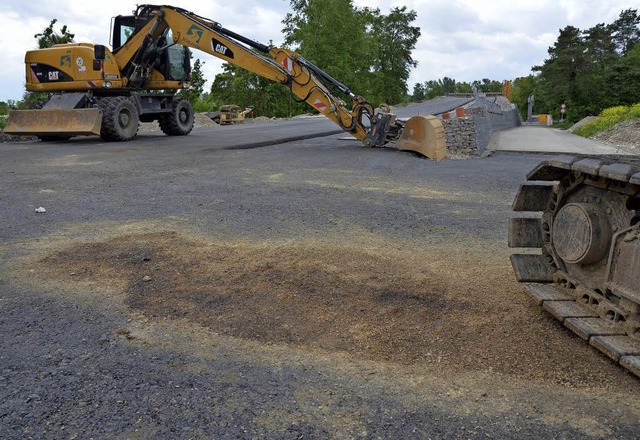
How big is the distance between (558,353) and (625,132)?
841 inches

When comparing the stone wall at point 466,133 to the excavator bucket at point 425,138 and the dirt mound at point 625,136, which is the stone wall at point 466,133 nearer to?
the excavator bucket at point 425,138

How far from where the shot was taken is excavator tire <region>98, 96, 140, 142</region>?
1490cm

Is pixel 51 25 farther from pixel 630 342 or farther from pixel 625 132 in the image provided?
pixel 630 342

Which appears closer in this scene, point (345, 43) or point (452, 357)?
point (452, 357)

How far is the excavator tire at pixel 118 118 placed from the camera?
1490 cm

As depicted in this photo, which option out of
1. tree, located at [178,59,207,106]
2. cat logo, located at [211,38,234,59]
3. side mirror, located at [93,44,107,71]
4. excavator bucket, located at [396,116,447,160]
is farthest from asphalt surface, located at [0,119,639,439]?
tree, located at [178,59,207,106]

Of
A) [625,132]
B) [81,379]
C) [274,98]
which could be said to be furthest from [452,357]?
[274,98]

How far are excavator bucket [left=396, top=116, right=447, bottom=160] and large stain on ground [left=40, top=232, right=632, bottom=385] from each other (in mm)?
8563

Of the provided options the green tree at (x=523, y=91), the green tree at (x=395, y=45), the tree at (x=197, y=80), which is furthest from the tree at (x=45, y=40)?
the green tree at (x=523, y=91)

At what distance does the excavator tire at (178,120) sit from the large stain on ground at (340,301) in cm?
1304

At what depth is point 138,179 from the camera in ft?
31.1

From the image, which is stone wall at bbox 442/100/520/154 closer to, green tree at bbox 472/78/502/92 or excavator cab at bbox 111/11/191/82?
excavator cab at bbox 111/11/191/82

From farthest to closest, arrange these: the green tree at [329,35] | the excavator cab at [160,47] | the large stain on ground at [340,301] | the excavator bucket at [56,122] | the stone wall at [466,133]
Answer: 1. the green tree at [329,35]
2. the excavator cab at [160,47]
3. the stone wall at [466,133]
4. the excavator bucket at [56,122]
5. the large stain on ground at [340,301]

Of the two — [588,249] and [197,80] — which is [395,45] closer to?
[197,80]
